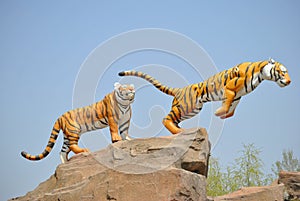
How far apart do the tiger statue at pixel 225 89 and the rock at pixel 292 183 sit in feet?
12.3

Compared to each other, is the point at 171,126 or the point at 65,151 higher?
the point at 171,126

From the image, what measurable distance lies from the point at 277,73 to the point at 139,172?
2.60m

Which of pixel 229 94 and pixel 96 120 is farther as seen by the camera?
pixel 96 120

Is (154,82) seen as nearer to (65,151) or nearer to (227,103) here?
(227,103)

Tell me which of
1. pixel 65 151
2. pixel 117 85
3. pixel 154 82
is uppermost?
pixel 154 82

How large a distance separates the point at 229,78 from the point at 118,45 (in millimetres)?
1863

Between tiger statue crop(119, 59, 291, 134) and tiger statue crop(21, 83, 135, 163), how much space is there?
582mm

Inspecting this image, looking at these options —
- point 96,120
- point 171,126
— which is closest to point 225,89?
point 171,126

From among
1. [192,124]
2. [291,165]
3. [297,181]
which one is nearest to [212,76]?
[192,124]

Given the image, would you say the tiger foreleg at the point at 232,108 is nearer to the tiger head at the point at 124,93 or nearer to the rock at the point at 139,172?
the rock at the point at 139,172

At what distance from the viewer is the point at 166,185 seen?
4168 mm

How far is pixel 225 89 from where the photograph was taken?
601 cm

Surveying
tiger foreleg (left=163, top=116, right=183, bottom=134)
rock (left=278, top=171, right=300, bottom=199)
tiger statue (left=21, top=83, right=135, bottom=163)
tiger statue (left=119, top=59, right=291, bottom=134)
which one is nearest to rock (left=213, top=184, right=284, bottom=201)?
rock (left=278, top=171, right=300, bottom=199)

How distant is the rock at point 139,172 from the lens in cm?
420
